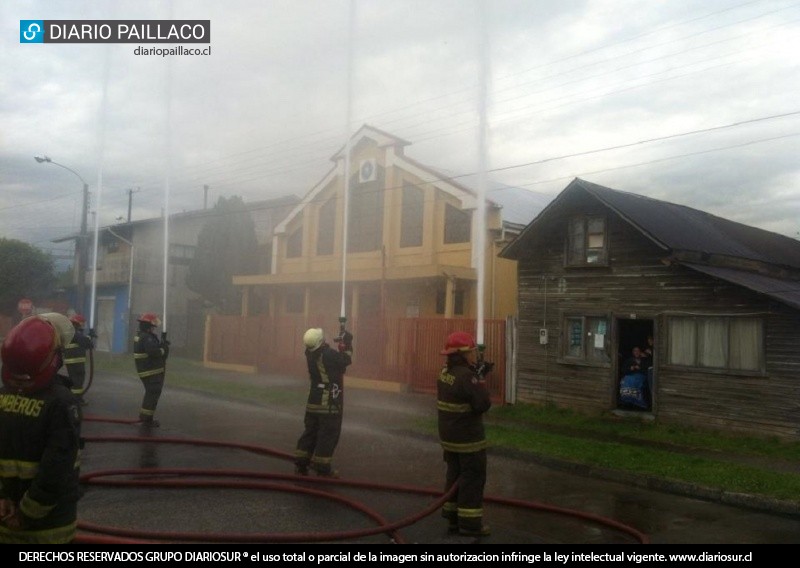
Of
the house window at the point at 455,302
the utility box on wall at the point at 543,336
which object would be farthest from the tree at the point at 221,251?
the utility box on wall at the point at 543,336

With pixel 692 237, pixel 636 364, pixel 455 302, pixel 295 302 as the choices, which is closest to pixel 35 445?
pixel 636 364

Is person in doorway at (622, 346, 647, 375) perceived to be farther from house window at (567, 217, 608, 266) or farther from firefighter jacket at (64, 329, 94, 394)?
firefighter jacket at (64, 329, 94, 394)

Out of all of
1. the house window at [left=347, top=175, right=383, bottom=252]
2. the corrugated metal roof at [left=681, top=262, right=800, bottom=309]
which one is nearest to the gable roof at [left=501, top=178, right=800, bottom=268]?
the corrugated metal roof at [left=681, top=262, right=800, bottom=309]

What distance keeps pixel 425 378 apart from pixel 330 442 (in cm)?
998

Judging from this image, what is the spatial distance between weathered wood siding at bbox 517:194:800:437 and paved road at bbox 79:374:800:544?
14.4 ft

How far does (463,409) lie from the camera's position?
584 cm

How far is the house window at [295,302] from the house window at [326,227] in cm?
190

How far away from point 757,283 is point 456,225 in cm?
1028

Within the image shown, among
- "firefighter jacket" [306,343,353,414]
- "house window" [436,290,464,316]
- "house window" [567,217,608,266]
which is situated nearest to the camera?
"firefighter jacket" [306,343,353,414]

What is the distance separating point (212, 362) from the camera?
85.6ft

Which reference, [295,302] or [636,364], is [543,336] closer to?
[636,364]

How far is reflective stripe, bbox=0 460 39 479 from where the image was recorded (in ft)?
11.1

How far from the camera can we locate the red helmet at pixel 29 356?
341 cm
